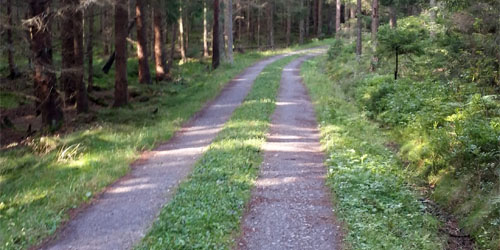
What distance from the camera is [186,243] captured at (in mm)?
5566

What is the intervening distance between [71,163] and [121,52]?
7974 millimetres

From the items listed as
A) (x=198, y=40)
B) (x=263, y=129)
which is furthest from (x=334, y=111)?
(x=198, y=40)

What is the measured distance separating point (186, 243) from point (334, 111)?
9401mm

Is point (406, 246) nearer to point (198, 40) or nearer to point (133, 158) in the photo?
point (133, 158)

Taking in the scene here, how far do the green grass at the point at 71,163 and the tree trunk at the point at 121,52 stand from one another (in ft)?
2.40

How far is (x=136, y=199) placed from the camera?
7.69 meters

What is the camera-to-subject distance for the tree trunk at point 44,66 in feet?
45.1

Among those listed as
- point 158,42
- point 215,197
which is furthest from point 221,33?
point 215,197

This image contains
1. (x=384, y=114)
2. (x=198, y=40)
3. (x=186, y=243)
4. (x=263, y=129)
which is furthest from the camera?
(x=198, y=40)

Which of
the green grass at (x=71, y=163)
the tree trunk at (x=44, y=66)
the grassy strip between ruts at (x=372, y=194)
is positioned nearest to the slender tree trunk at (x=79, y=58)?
the tree trunk at (x=44, y=66)

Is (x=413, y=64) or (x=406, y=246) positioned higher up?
(x=413, y=64)

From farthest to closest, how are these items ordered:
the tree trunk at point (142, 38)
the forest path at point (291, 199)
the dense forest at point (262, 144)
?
the tree trunk at point (142, 38), the dense forest at point (262, 144), the forest path at point (291, 199)

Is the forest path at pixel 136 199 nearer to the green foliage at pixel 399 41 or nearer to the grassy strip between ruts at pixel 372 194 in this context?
the grassy strip between ruts at pixel 372 194

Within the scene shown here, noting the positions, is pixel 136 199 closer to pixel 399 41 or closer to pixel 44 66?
pixel 44 66
